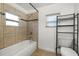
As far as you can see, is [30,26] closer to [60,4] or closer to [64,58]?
[60,4]

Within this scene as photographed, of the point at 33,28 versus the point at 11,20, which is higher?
the point at 11,20

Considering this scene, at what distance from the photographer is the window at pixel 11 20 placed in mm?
808

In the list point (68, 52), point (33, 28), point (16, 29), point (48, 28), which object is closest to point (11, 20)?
point (16, 29)

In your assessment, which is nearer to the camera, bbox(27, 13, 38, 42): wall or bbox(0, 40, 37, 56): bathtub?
bbox(0, 40, 37, 56): bathtub

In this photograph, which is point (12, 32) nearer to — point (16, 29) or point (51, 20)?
point (16, 29)

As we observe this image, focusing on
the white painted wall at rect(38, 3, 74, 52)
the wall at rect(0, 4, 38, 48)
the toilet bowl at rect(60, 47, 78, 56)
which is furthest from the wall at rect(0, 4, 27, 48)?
the toilet bowl at rect(60, 47, 78, 56)

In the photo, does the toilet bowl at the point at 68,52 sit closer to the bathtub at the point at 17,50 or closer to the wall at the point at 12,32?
the bathtub at the point at 17,50

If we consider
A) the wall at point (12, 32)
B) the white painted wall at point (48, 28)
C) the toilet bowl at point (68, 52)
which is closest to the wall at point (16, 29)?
the wall at point (12, 32)

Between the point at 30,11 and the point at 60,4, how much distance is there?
0.48 m

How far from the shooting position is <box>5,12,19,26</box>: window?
0.81 m

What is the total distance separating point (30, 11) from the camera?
1026 mm

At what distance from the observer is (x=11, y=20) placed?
0.84 metres

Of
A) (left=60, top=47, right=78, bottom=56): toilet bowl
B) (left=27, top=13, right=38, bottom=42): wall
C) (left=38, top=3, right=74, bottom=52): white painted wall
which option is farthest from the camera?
(left=27, top=13, right=38, bottom=42): wall

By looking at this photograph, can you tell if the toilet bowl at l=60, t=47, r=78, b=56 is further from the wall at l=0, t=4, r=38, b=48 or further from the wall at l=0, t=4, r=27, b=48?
the wall at l=0, t=4, r=27, b=48
